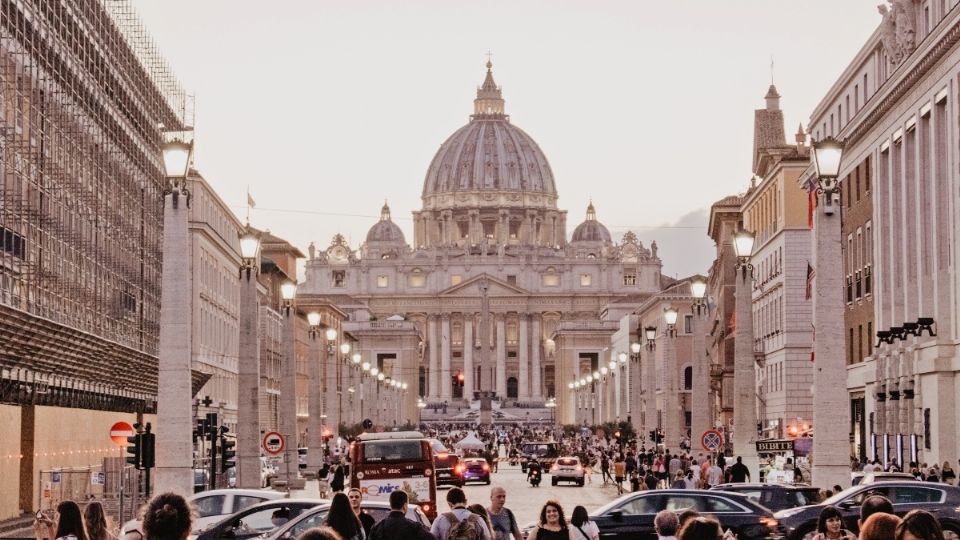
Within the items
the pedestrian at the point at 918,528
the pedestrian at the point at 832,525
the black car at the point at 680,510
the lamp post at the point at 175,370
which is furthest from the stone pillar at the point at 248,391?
the pedestrian at the point at 918,528

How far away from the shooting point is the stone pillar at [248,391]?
132 feet

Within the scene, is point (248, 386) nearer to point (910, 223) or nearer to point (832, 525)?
point (910, 223)

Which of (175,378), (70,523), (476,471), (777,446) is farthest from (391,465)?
(476,471)

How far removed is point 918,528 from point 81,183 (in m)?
45.6

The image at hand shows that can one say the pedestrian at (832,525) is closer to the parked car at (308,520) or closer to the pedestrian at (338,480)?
the parked car at (308,520)

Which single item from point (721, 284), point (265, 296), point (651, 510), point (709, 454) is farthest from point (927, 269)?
point (265, 296)

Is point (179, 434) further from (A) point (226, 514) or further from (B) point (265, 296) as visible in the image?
(B) point (265, 296)

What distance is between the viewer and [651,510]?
94.5 ft

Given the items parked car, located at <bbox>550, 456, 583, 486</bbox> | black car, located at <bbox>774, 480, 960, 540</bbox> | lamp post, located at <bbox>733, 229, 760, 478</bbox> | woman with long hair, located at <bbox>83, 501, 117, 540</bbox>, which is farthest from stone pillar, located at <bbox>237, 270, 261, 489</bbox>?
parked car, located at <bbox>550, 456, 583, 486</bbox>

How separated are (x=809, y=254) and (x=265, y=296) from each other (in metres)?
46.1

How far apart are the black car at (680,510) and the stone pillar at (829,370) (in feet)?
5.68

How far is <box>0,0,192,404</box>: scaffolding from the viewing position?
140 ft

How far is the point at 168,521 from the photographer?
10992mm

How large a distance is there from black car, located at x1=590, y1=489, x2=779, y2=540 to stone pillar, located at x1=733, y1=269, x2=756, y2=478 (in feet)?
31.5
